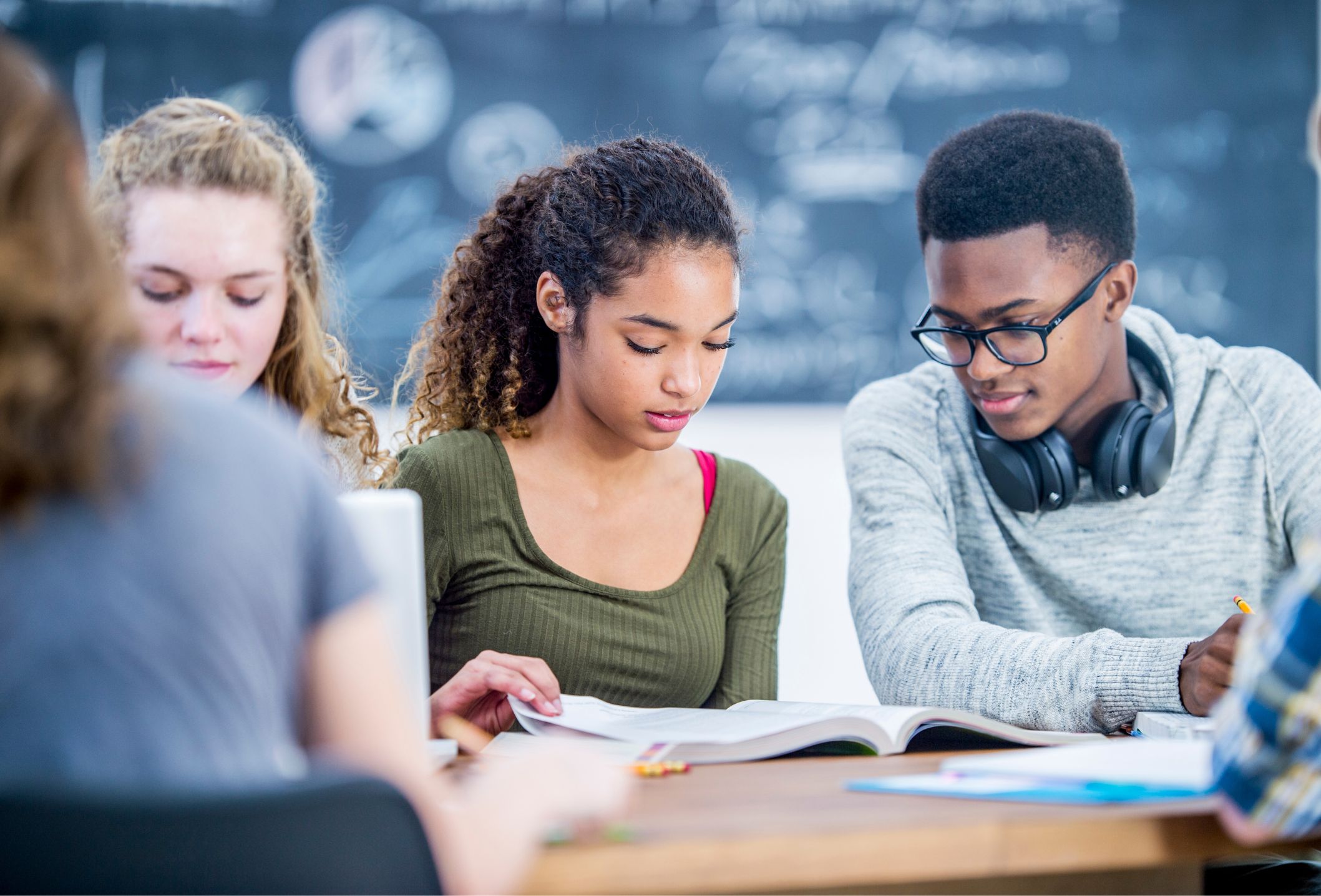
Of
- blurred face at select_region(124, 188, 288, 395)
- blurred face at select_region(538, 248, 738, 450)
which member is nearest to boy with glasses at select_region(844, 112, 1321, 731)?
blurred face at select_region(538, 248, 738, 450)

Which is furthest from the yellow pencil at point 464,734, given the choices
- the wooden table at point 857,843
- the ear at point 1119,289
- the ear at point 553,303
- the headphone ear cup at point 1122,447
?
the ear at point 1119,289

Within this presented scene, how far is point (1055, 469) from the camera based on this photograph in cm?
157

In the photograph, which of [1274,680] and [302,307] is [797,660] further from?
[1274,680]

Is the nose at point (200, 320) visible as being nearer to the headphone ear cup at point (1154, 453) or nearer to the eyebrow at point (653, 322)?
the eyebrow at point (653, 322)

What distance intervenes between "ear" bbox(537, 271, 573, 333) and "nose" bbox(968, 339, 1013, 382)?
0.54m

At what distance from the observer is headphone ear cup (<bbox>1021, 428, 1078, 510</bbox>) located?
1573 millimetres

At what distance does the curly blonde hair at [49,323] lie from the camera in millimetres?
537

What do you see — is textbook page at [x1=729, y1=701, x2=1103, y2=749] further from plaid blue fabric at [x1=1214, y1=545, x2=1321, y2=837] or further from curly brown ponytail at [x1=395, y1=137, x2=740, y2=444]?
curly brown ponytail at [x1=395, y1=137, x2=740, y2=444]

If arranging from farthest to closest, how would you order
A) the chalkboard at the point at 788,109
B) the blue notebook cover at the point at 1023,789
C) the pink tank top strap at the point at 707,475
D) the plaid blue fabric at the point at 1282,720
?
the chalkboard at the point at 788,109 < the pink tank top strap at the point at 707,475 < the blue notebook cover at the point at 1023,789 < the plaid blue fabric at the point at 1282,720

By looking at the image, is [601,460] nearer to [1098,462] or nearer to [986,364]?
[986,364]

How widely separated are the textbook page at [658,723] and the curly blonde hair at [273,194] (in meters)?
0.57

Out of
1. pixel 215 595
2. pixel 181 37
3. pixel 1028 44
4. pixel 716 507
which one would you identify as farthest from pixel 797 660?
pixel 215 595

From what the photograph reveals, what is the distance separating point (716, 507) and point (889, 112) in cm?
126

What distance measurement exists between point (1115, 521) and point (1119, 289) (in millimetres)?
321
